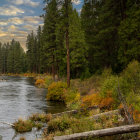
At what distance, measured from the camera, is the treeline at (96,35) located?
21.6 meters

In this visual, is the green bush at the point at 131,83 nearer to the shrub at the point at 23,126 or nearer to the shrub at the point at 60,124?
the shrub at the point at 60,124

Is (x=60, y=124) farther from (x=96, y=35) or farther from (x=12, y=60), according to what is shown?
(x=12, y=60)

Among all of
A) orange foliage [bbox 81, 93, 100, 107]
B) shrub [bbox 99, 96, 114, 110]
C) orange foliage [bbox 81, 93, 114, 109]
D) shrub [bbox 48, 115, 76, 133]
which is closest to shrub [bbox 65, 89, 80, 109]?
orange foliage [bbox 81, 93, 100, 107]

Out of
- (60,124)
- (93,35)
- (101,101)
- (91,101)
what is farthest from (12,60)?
(60,124)

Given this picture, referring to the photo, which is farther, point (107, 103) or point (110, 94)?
point (110, 94)

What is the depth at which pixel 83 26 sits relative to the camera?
1407 inches

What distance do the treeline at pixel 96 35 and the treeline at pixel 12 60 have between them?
2177 inches

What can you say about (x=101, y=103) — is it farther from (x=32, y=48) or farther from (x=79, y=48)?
(x=32, y=48)

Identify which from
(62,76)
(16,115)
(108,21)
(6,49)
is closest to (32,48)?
(6,49)

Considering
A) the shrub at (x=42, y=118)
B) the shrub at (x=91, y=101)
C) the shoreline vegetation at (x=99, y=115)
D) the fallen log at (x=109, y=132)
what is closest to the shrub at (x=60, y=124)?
the shoreline vegetation at (x=99, y=115)

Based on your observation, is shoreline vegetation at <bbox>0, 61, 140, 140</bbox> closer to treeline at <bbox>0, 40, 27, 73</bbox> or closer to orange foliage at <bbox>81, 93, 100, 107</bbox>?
orange foliage at <bbox>81, 93, 100, 107</bbox>

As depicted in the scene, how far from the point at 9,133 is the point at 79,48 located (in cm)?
2535

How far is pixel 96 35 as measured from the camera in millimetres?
29250

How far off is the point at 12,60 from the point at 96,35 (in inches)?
2760
